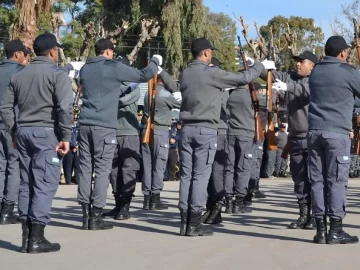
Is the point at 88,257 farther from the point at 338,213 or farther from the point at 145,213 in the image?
the point at 145,213

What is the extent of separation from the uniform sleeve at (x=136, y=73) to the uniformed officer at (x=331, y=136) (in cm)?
202

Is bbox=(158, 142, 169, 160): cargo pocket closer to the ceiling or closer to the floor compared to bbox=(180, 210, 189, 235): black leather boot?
closer to the ceiling

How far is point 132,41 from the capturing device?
118 ft

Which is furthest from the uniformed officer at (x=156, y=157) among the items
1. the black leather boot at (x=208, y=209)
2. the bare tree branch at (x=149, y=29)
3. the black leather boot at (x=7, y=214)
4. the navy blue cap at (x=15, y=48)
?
the bare tree branch at (x=149, y=29)

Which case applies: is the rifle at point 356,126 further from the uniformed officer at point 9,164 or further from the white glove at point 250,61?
the uniformed officer at point 9,164

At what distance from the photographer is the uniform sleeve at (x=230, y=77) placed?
30.5ft

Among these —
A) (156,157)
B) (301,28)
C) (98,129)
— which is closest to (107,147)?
(98,129)

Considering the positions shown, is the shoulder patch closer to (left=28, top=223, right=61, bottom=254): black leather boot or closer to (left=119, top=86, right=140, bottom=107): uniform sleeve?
(left=119, top=86, right=140, bottom=107): uniform sleeve

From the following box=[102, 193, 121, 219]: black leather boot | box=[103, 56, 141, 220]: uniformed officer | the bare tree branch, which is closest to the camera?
box=[103, 56, 141, 220]: uniformed officer

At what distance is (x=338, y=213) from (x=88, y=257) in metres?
2.77

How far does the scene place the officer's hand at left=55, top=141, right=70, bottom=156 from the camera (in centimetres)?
825

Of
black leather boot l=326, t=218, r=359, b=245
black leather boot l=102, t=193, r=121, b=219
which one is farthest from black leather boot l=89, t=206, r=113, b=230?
black leather boot l=326, t=218, r=359, b=245

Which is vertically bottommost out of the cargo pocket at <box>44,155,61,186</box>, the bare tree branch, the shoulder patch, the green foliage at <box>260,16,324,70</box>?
the cargo pocket at <box>44,155,61,186</box>

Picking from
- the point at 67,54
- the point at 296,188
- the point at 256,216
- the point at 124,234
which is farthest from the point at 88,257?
the point at 67,54
